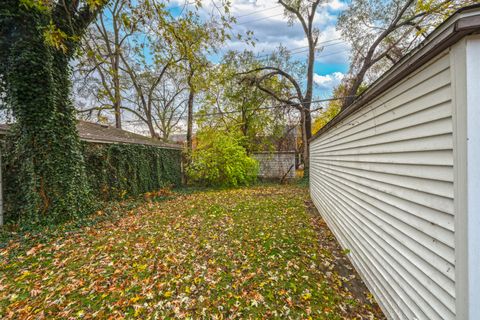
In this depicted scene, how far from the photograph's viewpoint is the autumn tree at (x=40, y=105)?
13.5 ft

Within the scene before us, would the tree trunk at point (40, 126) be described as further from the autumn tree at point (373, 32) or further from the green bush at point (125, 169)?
the autumn tree at point (373, 32)

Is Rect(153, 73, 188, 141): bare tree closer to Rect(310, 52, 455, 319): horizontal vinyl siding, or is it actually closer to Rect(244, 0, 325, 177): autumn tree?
Rect(244, 0, 325, 177): autumn tree

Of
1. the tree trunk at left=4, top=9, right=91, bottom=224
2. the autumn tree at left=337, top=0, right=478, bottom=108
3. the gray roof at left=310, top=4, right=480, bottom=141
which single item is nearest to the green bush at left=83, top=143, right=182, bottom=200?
the tree trunk at left=4, top=9, right=91, bottom=224

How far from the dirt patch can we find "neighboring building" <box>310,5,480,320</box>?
0.11m

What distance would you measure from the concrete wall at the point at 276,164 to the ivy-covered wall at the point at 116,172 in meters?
5.99

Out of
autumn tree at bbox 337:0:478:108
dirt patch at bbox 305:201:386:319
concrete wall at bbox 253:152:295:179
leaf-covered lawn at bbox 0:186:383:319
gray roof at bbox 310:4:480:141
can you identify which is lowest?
dirt patch at bbox 305:201:386:319

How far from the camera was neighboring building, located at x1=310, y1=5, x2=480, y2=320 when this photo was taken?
45.1 inches

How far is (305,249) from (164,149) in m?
8.70

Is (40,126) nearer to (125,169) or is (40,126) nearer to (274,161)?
(125,169)

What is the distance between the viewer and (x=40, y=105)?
4406 mm

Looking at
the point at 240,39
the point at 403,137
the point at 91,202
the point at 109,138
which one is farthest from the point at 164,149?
the point at 403,137

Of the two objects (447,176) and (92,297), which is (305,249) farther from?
(92,297)

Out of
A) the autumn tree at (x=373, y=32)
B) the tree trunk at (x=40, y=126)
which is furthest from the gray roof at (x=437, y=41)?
the autumn tree at (x=373, y=32)

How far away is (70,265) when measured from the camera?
3057 mm
